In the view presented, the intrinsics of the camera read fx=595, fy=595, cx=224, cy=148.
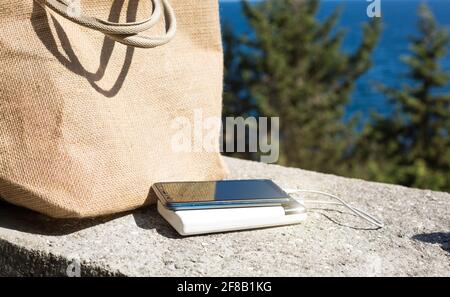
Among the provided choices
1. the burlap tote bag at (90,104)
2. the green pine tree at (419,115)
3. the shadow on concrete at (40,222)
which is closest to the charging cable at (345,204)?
the burlap tote bag at (90,104)

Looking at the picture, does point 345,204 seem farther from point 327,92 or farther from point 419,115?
point 419,115

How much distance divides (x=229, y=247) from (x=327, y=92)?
809cm

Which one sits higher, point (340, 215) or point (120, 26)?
point (120, 26)

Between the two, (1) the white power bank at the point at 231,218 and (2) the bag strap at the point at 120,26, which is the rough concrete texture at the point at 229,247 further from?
(2) the bag strap at the point at 120,26

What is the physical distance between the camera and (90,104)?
0.93 meters

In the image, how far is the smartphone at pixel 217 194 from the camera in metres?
0.94

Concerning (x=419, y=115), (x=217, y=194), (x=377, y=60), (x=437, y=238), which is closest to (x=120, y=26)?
(x=217, y=194)

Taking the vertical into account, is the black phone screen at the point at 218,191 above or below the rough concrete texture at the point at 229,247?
above

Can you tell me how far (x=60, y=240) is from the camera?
90cm

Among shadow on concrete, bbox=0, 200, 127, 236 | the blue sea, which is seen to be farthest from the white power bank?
the blue sea

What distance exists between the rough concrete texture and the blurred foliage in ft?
21.9

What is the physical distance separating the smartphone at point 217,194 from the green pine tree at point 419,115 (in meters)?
7.90
